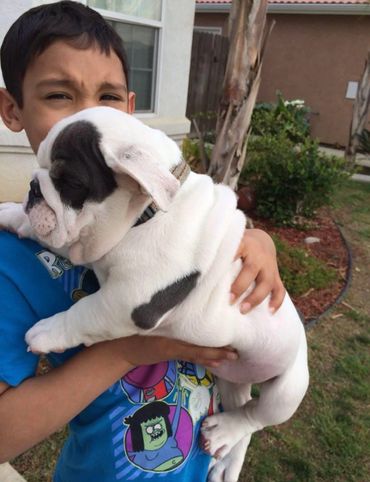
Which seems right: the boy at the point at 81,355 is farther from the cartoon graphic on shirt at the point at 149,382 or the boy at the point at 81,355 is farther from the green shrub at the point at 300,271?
the green shrub at the point at 300,271

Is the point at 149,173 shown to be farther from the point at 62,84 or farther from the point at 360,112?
the point at 360,112

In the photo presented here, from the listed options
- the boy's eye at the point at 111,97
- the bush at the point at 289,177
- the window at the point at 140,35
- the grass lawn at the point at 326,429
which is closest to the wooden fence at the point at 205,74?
the window at the point at 140,35

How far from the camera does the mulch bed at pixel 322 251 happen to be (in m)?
4.82

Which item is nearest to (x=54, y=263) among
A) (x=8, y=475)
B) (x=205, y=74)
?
(x=8, y=475)

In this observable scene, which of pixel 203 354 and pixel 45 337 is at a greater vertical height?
pixel 45 337

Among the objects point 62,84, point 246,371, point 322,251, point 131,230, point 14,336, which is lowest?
point 322,251

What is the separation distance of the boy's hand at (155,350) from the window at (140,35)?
5417 mm

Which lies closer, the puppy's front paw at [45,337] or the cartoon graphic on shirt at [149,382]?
the puppy's front paw at [45,337]

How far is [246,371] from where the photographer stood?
5.94 ft

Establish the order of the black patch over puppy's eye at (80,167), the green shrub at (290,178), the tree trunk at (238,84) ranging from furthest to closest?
the green shrub at (290,178) → the tree trunk at (238,84) → the black patch over puppy's eye at (80,167)

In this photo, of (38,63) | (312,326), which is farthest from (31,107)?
(312,326)

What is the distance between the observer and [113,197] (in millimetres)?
1303

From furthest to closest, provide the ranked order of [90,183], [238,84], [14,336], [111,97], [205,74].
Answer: [205,74]
[238,84]
[111,97]
[14,336]
[90,183]

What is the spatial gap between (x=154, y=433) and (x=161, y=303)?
1.66 ft
